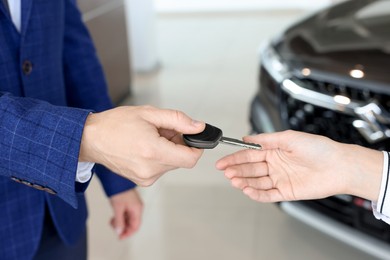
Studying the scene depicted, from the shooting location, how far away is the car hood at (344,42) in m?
1.48

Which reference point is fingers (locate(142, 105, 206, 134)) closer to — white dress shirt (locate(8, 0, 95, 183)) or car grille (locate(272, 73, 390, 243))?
white dress shirt (locate(8, 0, 95, 183))

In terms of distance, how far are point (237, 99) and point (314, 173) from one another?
2.61 meters

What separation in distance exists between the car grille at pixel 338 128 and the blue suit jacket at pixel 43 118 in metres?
0.73

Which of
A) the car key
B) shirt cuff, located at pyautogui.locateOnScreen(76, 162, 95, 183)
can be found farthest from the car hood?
shirt cuff, located at pyautogui.locateOnScreen(76, 162, 95, 183)

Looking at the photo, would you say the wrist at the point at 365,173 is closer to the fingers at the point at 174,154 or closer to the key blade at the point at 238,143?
the key blade at the point at 238,143

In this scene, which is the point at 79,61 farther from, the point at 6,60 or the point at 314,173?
the point at 314,173

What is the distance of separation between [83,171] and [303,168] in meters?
0.38

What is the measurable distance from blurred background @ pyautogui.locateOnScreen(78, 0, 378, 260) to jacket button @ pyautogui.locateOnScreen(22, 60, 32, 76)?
1.23 metres

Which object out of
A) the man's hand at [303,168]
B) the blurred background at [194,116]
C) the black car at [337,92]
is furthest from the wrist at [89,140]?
the blurred background at [194,116]

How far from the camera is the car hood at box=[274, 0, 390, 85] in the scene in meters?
1.48

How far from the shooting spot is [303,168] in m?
0.83

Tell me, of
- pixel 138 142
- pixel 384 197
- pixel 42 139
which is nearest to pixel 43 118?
pixel 42 139

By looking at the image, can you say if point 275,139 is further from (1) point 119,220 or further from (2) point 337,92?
(2) point 337,92

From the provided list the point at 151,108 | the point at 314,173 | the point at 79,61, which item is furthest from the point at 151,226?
the point at 151,108
